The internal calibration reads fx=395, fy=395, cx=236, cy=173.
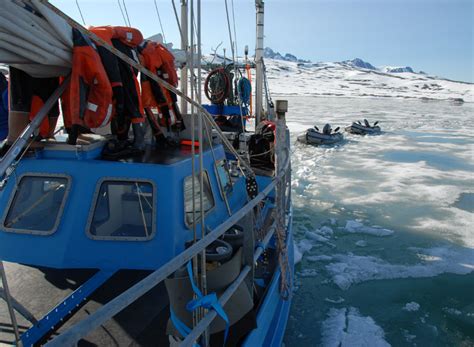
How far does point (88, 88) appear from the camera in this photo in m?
3.49

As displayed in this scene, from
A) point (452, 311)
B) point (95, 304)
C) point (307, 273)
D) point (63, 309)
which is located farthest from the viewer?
point (307, 273)

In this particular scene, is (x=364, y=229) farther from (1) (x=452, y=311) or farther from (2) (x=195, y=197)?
(2) (x=195, y=197)

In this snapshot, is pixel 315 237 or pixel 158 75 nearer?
pixel 158 75

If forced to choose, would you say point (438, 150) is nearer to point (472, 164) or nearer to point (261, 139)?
point (472, 164)

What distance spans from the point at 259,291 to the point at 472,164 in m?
15.3

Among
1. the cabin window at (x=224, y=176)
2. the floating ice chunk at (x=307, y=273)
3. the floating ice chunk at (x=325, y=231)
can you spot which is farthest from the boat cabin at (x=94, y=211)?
the floating ice chunk at (x=325, y=231)

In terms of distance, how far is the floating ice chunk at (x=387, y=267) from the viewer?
709cm

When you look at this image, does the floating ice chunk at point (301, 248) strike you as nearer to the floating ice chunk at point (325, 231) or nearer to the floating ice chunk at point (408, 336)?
the floating ice chunk at point (325, 231)

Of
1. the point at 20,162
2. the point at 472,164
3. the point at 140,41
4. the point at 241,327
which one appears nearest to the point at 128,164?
the point at 20,162

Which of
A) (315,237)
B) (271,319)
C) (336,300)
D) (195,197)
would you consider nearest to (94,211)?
(195,197)

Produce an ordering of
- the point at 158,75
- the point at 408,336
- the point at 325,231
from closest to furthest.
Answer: the point at 158,75, the point at 408,336, the point at 325,231

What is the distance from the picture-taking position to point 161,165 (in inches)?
151

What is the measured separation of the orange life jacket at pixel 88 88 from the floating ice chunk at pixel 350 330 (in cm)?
412

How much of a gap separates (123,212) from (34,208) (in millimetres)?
869
